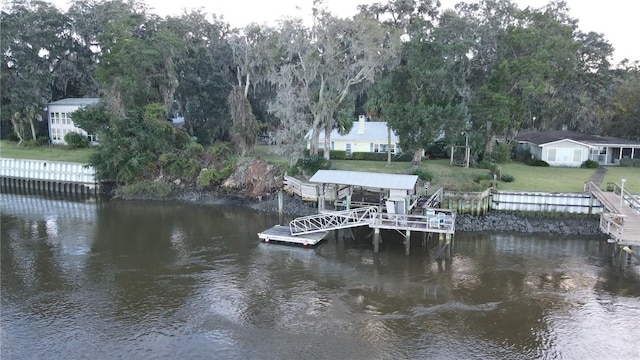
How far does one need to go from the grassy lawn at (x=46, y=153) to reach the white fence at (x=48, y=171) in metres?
1.82

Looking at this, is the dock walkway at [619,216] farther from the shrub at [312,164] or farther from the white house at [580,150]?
the shrub at [312,164]

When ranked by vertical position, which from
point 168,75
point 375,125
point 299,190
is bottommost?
point 299,190

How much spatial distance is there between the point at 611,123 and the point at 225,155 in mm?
43762

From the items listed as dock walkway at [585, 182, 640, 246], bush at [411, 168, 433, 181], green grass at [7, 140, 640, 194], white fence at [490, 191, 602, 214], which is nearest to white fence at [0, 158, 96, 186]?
green grass at [7, 140, 640, 194]

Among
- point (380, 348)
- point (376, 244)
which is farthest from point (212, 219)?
point (380, 348)

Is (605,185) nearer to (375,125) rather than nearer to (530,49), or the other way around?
(530,49)

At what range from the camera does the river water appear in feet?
58.0

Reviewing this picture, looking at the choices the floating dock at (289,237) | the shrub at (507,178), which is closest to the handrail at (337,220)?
the floating dock at (289,237)

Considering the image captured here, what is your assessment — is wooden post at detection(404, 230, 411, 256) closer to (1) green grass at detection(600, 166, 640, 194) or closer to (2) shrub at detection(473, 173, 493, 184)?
(2) shrub at detection(473, 173, 493, 184)

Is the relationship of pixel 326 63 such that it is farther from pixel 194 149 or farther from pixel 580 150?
pixel 580 150

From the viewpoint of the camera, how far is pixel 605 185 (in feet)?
121

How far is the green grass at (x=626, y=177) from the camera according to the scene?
36.2 m

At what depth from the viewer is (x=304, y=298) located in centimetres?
2173

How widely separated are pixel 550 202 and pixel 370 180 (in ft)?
42.9
